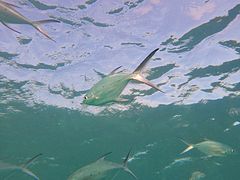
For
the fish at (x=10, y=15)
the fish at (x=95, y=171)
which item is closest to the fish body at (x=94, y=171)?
the fish at (x=95, y=171)

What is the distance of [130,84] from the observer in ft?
50.5

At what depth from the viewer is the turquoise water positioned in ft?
37.5

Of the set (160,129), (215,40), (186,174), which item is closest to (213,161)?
(186,174)

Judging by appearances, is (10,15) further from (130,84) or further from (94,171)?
(130,84)

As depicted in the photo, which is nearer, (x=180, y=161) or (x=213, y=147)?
(x=213, y=147)

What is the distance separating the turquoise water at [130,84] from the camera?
11438 mm

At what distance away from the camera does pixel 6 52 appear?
43.7 feet

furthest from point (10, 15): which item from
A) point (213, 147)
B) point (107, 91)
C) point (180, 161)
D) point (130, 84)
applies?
point (180, 161)

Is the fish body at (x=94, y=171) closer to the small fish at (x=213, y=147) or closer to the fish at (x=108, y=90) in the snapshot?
the fish at (x=108, y=90)

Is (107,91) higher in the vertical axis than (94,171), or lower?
higher

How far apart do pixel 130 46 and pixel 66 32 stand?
2.65 meters

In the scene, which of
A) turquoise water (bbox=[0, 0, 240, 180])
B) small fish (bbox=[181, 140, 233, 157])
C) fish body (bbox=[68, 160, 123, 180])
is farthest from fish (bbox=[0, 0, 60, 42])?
small fish (bbox=[181, 140, 233, 157])

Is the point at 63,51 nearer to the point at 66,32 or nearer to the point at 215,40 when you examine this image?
the point at 66,32

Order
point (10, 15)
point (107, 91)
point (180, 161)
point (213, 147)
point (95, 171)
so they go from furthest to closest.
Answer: point (180, 161) < point (213, 147) < point (95, 171) < point (107, 91) < point (10, 15)
